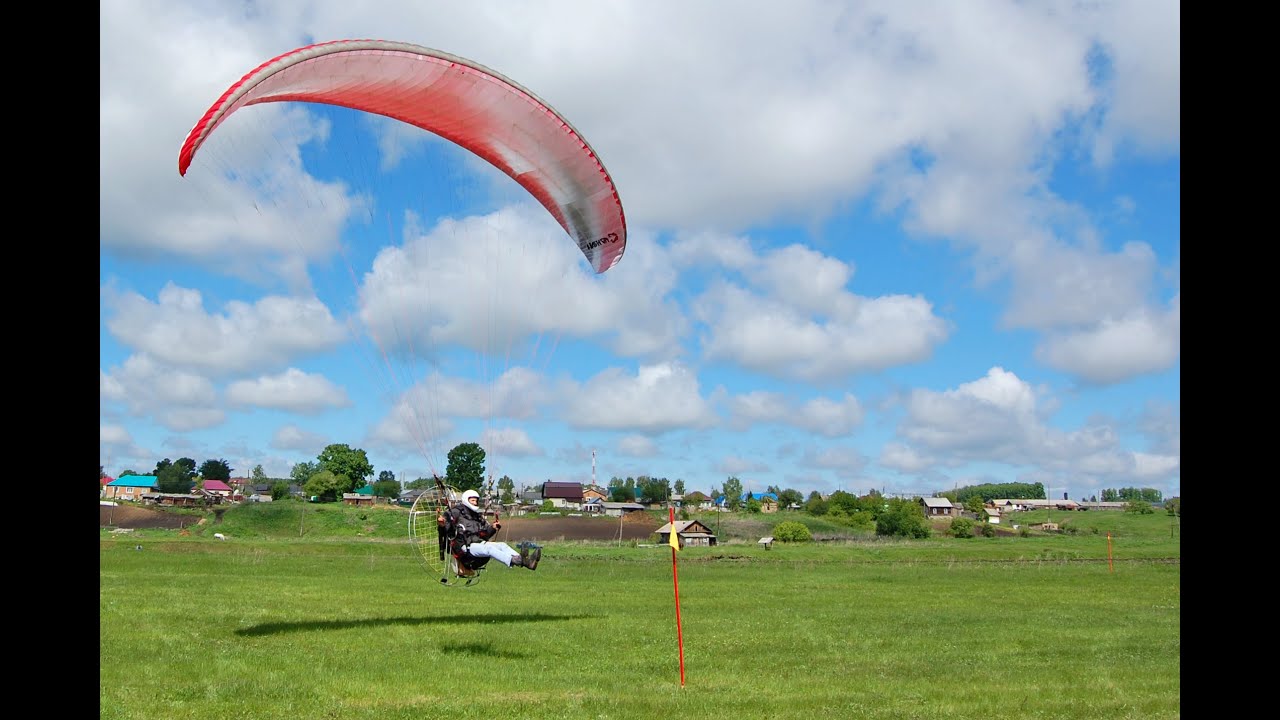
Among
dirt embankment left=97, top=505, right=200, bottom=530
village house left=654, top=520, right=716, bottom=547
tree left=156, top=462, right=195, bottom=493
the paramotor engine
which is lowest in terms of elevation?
tree left=156, top=462, right=195, bottom=493

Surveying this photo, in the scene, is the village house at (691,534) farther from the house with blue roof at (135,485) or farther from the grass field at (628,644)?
the house with blue roof at (135,485)

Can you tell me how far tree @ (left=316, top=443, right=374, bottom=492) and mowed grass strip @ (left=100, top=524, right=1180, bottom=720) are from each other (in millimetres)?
82203

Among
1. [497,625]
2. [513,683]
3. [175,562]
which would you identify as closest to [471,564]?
[513,683]

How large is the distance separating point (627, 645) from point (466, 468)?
27.2 ft

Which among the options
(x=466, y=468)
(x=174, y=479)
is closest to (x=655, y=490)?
(x=174, y=479)

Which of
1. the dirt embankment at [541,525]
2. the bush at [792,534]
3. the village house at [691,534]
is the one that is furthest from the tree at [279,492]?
the bush at [792,534]

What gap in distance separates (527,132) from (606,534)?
154ft

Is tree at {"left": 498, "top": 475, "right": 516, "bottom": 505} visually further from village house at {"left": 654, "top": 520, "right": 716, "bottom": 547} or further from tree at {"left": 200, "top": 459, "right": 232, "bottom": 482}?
tree at {"left": 200, "top": 459, "right": 232, "bottom": 482}

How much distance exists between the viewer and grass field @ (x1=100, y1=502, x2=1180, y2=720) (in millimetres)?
11648

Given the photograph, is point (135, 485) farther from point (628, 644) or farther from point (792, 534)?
point (628, 644)

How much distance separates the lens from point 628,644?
1639 centimetres

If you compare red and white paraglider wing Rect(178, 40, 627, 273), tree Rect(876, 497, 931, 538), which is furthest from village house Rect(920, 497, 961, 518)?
red and white paraglider wing Rect(178, 40, 627, 273)

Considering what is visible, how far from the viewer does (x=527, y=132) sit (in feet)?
47.0

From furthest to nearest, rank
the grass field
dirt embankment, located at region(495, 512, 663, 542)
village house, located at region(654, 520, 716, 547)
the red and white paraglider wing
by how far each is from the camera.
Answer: dirt embankment, located at region(495, 512, 663, 542), village house, located at region(654, 520, 716, 547), the red and white paraglider wing, the grass field
